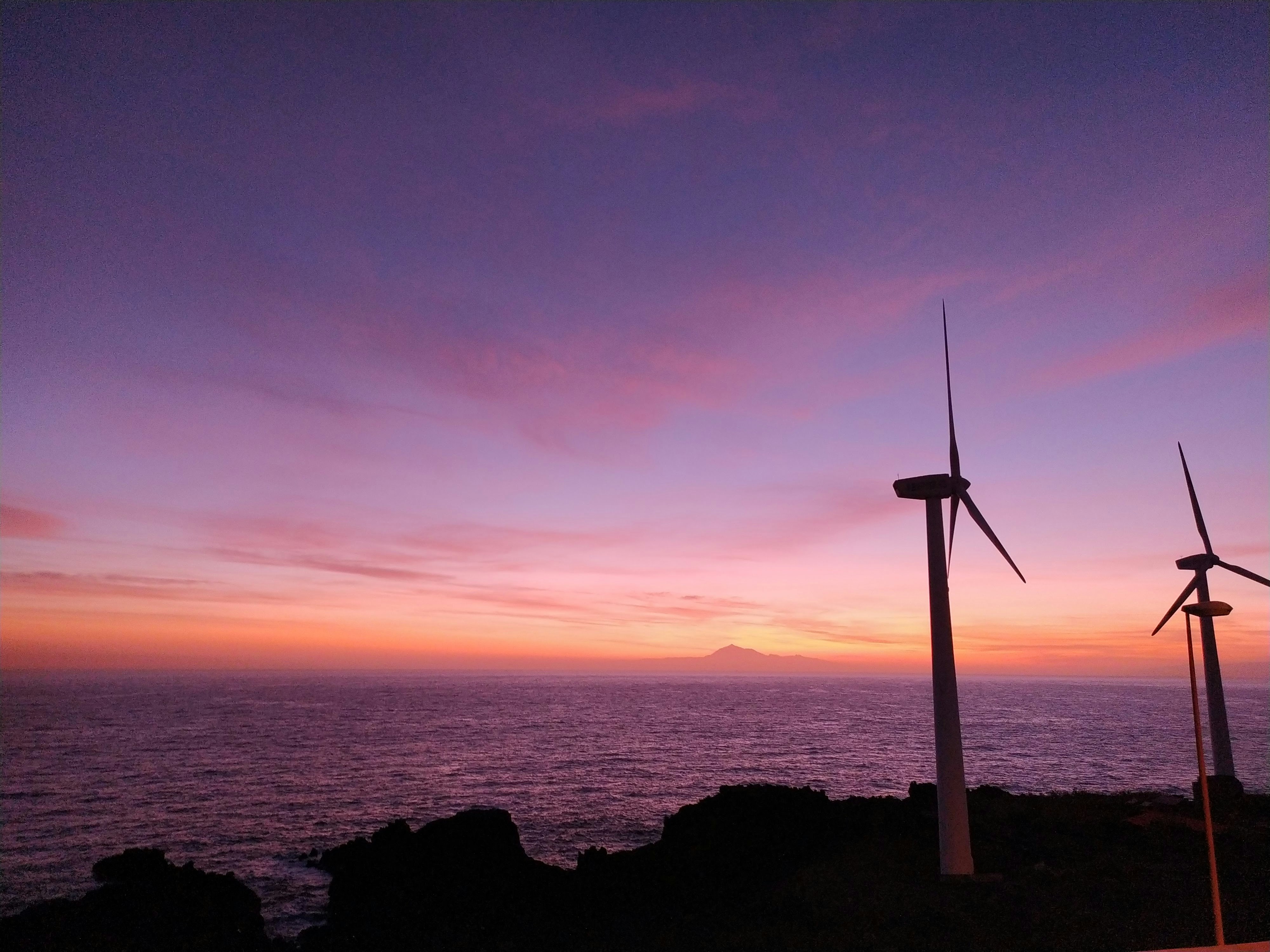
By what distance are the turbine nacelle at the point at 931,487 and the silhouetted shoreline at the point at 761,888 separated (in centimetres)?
1487

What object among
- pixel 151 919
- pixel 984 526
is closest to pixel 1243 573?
pixel 984 526

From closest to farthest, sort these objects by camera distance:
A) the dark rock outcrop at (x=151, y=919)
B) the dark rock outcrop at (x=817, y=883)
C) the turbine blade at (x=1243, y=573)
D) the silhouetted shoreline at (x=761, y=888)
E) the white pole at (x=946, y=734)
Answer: the dark rock outcrop at (x=817, y=883) → the silhouetted shoreline at (x=761, y=888) → the white pole at (x=946, y=734) → the dark rock outcrop at (x=151, y=919) → the turbine blade at (x=1243, y=573)

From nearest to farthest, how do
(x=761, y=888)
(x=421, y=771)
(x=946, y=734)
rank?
(x=946, y=734)
(x=761, y=888)
(x=421, y=771)

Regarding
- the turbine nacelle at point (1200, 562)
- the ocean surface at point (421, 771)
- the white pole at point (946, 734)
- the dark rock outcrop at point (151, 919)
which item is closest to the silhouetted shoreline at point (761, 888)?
the dark rock outcrop at point (151, 919)

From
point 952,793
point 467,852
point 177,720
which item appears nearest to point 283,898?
point 467,852

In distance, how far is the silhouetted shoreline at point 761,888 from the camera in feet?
81.3

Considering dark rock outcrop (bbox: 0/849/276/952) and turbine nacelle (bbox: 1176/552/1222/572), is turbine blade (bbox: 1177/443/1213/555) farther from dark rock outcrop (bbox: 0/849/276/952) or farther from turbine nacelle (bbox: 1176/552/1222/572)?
dark rock outcrop (bbox: 0/849/276/952)

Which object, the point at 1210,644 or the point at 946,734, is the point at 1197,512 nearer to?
the point at 1210,644

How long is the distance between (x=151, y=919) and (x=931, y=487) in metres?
38.4

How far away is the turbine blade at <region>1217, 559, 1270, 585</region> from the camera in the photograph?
44125mm

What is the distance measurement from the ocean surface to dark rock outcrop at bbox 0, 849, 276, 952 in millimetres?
2706

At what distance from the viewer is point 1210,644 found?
48.0m

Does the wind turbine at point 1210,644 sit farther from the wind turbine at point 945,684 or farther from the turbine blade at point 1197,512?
the wind turbine at point 945,684

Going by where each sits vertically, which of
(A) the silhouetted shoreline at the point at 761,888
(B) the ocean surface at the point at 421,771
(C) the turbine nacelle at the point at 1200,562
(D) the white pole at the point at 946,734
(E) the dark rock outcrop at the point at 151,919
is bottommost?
(B) the ocean surface at the point at 421,771
